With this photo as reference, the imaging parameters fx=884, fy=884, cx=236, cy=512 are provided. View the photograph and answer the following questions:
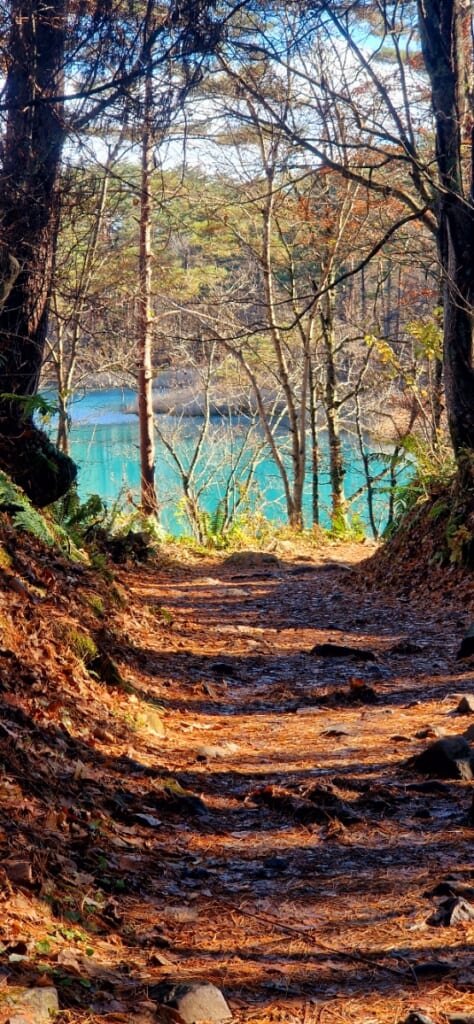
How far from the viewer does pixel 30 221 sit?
7211 millimetres

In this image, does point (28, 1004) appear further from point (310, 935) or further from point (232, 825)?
point (232, 825)

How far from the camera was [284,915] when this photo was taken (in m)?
3.13

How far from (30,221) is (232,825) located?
522 cm

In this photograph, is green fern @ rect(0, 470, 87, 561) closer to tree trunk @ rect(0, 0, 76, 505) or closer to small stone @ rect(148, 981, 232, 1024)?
tree trunk @ rect(0, 0, 76, 505)

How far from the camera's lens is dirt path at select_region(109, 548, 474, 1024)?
8.81ft

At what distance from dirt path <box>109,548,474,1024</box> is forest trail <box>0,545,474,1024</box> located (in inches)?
0.5

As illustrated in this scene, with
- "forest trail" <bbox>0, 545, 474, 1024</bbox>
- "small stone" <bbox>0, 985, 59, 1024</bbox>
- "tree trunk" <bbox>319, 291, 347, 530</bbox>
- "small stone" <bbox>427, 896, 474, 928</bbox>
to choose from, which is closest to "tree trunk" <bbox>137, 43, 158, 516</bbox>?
"tree trunk" <bbox>319, 291, 347, 530</bbox>

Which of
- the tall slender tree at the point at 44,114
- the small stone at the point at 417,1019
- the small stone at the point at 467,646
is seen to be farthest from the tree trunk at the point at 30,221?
the small stone at the point at 417,1019

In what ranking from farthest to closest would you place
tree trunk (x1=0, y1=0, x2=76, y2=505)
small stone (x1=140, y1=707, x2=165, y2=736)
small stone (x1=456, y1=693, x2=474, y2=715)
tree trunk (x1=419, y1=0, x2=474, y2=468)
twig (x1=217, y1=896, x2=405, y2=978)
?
1. tree trunk (x1=419, y1=0, x2=474, y2=468)
2. tree trunk (x1=0, y1=0, x2=76, y2=505)
3. small stone (x1=456, y1=693, x2=474, y2=715)
4. small stone (x1=140, y1=707, x2=165, y2=736)
5. twig (x1=217, y1=896, x2=405, y2=978)

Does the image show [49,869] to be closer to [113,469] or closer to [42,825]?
[42,825]

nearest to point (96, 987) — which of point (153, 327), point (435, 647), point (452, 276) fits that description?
point (435, 647)

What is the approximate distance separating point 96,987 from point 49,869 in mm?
655

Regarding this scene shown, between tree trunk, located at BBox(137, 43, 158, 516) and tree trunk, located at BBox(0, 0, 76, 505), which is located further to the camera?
tree trunk, located at BBox(137, 43, 158, 516)

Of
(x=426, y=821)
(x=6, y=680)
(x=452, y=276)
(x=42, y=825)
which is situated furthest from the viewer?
(x=452, y=276)
